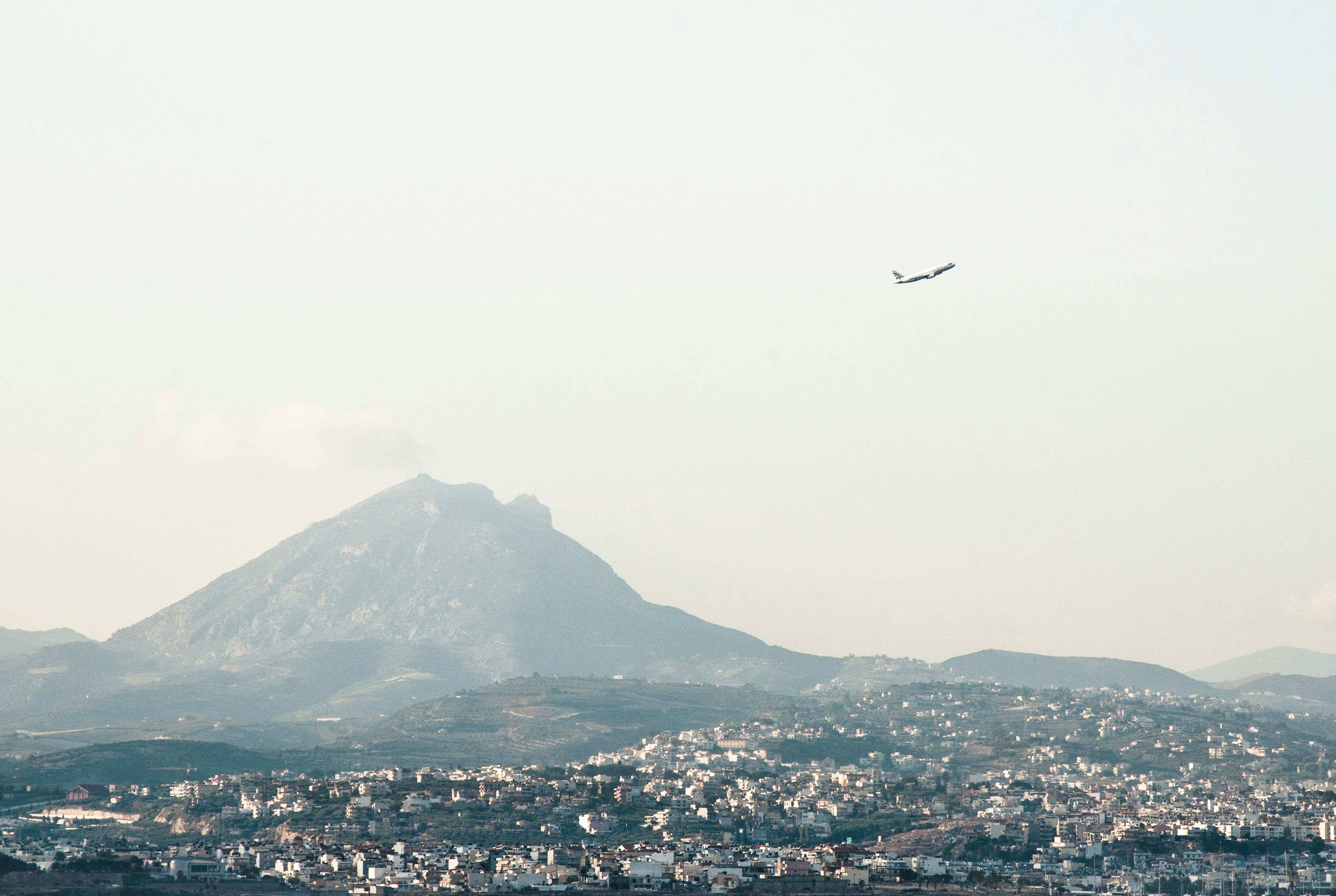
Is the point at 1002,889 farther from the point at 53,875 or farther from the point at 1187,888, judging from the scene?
the point at 53,875

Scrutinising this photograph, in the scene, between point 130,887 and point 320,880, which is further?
point 320,880

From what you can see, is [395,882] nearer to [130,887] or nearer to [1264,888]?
[130,887]

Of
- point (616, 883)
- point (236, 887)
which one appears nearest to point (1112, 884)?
point (616, 883)

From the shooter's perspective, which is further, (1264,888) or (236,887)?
(1264,888)

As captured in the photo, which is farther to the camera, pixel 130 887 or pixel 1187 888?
pixel 1187 888

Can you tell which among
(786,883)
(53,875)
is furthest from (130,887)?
(786,883)

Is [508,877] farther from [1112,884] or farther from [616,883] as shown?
[1112,884]

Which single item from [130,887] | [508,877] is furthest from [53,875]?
[508,877]
